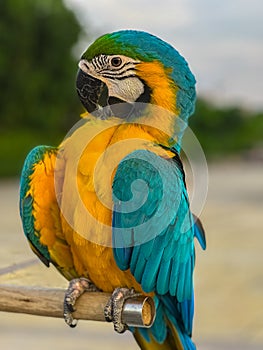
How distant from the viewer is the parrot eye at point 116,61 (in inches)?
28.5

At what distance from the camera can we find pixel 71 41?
8.11 m

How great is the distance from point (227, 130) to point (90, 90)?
42.2 feet

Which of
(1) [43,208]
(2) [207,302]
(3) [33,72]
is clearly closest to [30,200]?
(1) [43,208]

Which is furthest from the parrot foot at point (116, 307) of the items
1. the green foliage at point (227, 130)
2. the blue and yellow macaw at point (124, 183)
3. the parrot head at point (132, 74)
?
the green foliage at point (227, 130)

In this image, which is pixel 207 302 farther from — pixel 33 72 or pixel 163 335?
pixel 33 72

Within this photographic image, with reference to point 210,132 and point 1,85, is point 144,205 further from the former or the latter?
point 210,132

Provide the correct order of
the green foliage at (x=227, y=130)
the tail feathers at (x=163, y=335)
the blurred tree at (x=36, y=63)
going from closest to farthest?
1. the tail feathers at (x=163, y=335)
2. the blurred tree at (x=36, y=63)
3. the green foliage at (x=227, y=130)

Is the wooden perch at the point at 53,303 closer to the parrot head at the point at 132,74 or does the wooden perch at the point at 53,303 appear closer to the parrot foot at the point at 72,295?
the parrot foot at the point at 72,295

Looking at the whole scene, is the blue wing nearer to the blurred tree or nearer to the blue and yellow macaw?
the blue and yellow macaw

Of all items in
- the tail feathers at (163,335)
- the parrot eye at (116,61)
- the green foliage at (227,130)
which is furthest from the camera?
the green foliage at (227,130)

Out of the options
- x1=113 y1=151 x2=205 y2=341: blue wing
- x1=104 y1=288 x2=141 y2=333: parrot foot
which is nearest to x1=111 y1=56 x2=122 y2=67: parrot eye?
x1=113 y1=151 x2=205 y2=341: blue wing

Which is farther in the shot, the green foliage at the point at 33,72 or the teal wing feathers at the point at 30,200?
the green foliage at the point at 33,72

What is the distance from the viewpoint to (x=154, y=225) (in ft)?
2.52

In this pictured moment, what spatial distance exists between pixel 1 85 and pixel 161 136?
288 inches
